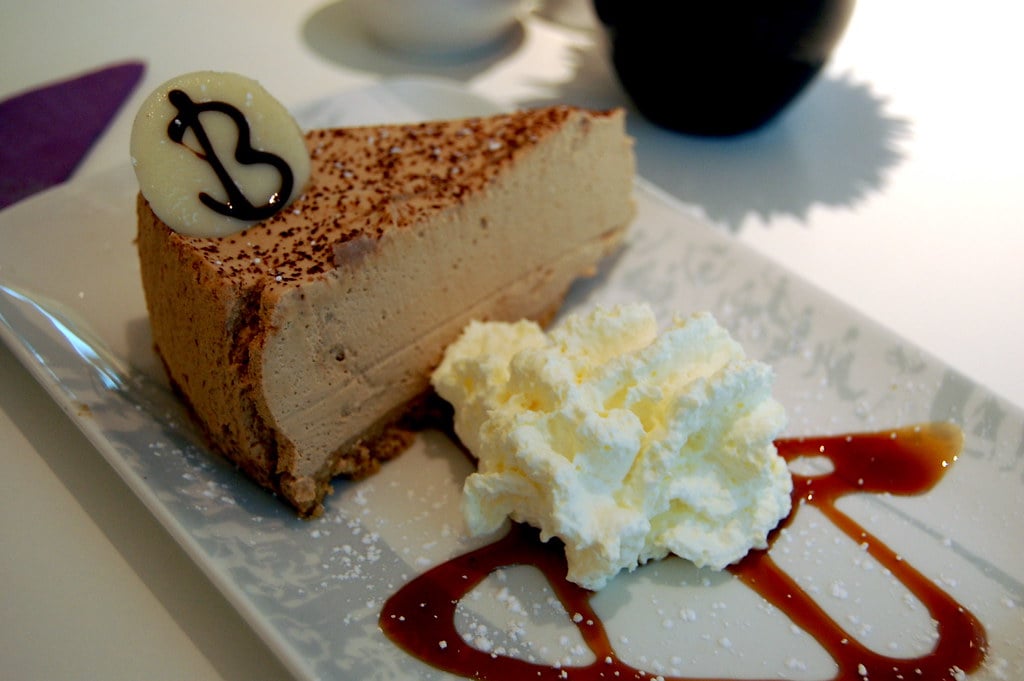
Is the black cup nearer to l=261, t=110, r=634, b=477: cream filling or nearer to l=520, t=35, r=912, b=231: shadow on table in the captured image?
l=520, t=35, r=912, b=231: shadow on table

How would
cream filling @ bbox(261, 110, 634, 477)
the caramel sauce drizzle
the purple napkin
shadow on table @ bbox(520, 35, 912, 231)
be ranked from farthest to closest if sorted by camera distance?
shadow on table @ bbox(520, 35, 912, 231) < the purple napkin < cream filling @ bbox(261, 110, 634, 477) < the caramel sauce drizzle

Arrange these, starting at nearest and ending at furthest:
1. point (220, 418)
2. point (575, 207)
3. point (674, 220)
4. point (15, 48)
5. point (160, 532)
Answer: point (160, 532) < point (220, 418) < point (575, 207) < point (674, 220) < point (15, 48)

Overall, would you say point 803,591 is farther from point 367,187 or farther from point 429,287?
point 367,187

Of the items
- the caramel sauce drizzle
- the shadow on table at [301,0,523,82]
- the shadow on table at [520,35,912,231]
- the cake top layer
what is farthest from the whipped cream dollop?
the shadow on table at [301,0,523,82]

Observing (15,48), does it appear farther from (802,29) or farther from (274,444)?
(802,29)

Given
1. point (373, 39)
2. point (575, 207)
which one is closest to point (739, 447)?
point (575, 207)

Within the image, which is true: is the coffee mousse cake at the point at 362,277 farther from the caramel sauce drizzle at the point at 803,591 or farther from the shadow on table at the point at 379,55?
the shadow on table at the point at 379,55
